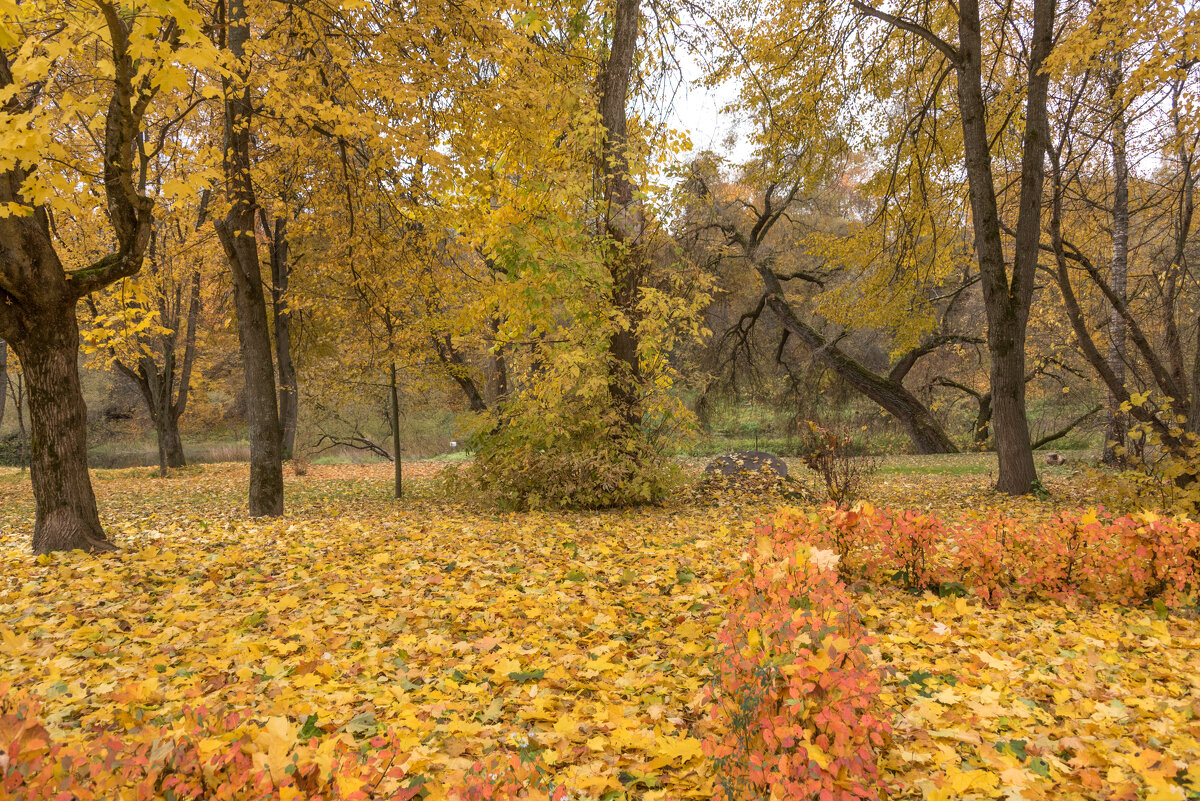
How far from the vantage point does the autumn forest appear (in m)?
2.07

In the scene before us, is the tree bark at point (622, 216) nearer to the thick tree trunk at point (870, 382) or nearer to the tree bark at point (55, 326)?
the tree bark at point (55, 326)

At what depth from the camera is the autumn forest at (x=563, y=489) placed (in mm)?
2068

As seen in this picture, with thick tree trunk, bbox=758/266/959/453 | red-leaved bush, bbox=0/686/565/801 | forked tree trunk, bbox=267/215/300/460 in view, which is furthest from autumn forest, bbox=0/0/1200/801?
thick tree trunk, bbox=758/266/959/453

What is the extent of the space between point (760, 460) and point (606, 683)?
7696mm

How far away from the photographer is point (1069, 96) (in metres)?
8.56

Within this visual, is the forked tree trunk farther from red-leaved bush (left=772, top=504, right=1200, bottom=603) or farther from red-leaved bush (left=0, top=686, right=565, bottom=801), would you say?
red-leaved bush (left=0, top=686, right=565, bottom=801)

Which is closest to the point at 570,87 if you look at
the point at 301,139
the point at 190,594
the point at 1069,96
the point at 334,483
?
the point at 301,139

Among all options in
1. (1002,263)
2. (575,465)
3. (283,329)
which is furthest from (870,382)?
(283,329)

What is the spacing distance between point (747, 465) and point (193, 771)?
9.13m

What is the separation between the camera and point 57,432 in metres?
4.86

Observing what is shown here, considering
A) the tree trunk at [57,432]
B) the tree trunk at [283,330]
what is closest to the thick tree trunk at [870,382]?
the tree trunk at [283,330]

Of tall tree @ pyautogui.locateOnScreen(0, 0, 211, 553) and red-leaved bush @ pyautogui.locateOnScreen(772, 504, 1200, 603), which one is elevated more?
tall tree @ pyautogui.locateOnScreen(0, 0, 211, 553)

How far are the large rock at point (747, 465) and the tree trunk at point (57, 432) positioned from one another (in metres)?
7.68

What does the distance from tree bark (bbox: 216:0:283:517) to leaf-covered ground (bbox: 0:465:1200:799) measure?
2.00 m
